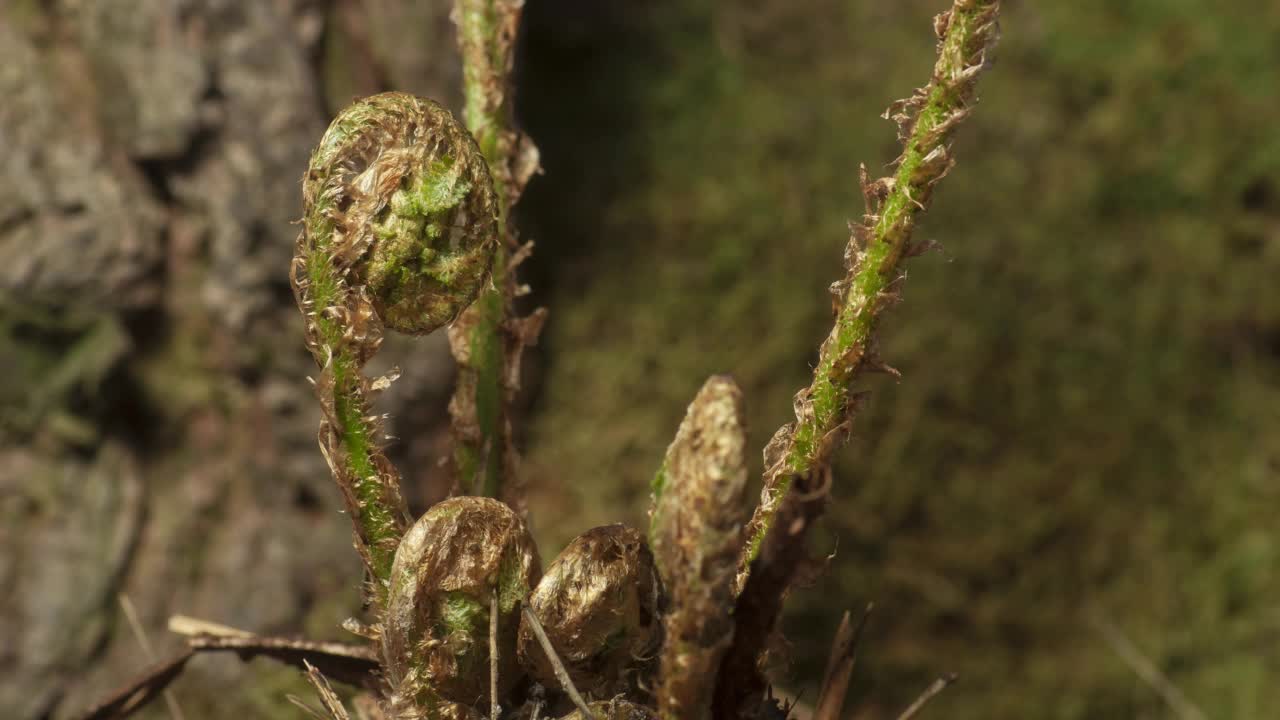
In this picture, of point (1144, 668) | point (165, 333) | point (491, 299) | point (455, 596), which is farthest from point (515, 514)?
point (1144, 668)

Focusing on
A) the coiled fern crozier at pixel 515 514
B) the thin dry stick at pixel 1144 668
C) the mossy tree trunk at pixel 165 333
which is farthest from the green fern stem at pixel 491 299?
the thin dry stick at pixel 1144 668

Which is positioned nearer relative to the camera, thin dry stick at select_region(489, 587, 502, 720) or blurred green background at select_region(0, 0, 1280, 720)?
thin dry stick at select_region(489, 587, 502, 720)

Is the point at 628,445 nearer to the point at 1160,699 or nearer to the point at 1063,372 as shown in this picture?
the point at 1063,372

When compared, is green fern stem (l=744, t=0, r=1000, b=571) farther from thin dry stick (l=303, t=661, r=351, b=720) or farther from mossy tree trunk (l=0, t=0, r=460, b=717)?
mossy tree trunk (l=0, t=0, r=460, b=717)

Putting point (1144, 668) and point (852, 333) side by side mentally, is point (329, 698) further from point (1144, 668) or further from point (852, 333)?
point (1144, 668)

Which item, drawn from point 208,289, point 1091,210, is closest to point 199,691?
point 208,289

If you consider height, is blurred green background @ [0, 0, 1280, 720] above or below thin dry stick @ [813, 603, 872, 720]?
above

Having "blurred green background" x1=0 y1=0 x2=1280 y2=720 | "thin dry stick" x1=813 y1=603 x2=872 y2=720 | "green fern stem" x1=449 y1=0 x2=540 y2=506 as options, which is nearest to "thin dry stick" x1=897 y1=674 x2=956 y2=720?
"thin dry stick" x1=813 y1=603 x2=872 y2=720
